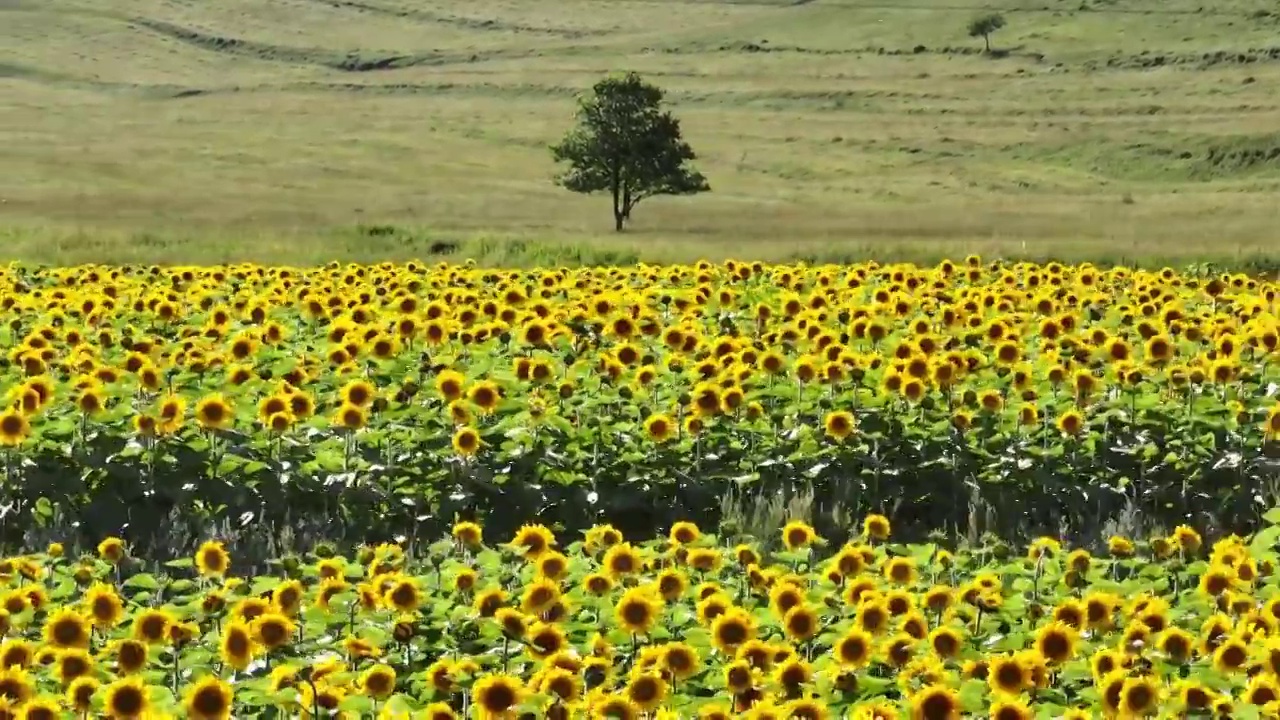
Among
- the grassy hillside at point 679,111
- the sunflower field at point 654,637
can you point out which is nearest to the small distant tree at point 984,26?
the grassy hillside at point 679,111

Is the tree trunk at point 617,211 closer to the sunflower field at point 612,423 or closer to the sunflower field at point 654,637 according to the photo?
the sunflower field at point 612,423

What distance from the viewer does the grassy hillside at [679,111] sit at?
138 ft

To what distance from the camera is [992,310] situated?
40.2ft

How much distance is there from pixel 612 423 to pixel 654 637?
373 centimetres

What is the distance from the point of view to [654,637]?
530 centimetres

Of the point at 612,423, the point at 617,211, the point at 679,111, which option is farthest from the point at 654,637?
the point at 679,111

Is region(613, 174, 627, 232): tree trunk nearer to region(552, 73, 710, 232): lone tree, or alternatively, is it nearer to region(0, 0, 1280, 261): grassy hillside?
region(552, 73, 710, 232): lone tree

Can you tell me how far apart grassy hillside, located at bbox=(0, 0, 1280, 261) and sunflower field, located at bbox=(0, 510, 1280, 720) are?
19120 millimetres

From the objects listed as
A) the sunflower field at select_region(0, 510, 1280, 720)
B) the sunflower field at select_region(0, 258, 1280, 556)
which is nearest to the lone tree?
the sunflower field at select_region(0, 258, 1280, 556)

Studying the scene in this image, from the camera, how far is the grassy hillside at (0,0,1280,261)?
42188mm

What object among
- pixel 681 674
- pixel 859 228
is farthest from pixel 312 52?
pixel 681 674

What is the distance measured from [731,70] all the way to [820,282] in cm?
10619

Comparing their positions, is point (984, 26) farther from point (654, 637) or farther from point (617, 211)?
point (654, 637)

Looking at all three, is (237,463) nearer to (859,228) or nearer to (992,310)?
(992,310)
